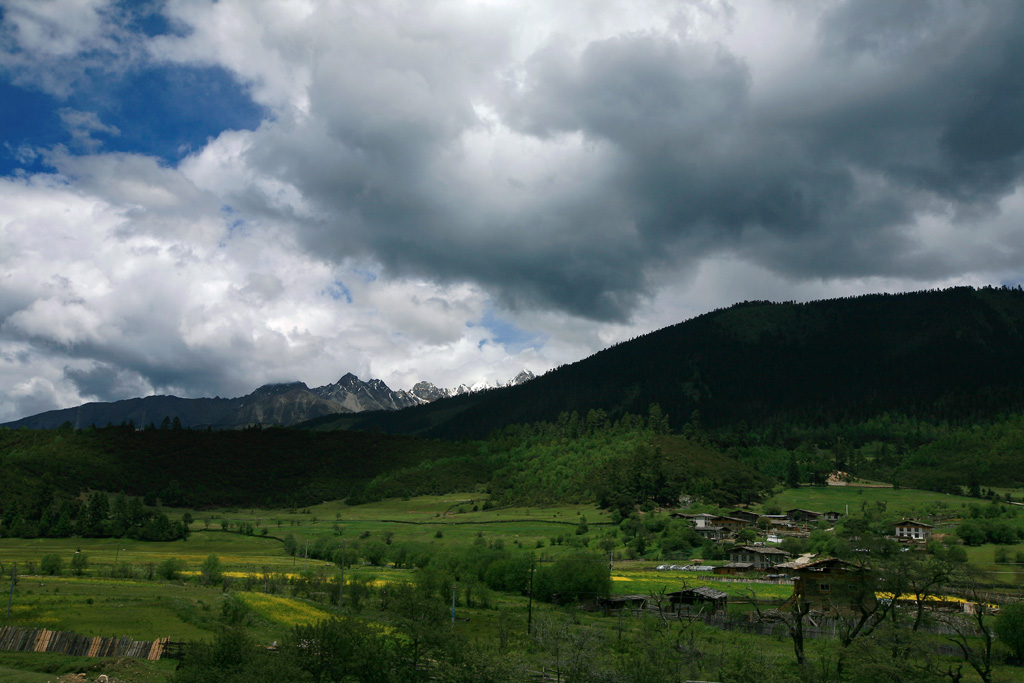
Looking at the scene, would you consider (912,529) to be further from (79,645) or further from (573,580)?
(79,645)

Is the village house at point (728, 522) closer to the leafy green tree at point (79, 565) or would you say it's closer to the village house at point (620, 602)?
the village house at point (620, 602)

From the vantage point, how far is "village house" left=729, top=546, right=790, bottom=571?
100688 mm

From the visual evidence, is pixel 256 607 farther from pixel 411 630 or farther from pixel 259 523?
pixel 259 523

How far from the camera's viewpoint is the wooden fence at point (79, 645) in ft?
151

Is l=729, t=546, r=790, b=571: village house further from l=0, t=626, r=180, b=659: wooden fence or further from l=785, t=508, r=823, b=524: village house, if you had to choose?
l=0, t=626, r=180, b=659: wooden fence

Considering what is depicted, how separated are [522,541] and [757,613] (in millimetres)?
62187

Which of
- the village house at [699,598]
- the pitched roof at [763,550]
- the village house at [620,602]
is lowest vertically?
the village house at [620,602]

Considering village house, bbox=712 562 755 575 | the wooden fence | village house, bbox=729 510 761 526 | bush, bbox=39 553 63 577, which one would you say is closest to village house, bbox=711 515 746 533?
village house, bbox=729 510 761 526

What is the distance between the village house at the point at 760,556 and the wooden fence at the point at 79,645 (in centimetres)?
8109

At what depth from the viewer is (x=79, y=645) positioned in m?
46.2

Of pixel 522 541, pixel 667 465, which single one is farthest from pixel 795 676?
pixel 667 465

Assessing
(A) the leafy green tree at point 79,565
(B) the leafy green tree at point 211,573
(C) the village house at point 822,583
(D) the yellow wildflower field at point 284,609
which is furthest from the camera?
(A) the leafy green tree at point 79,565

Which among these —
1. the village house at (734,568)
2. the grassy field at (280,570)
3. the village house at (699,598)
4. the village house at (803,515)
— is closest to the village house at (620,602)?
the grassy field at (280,570)

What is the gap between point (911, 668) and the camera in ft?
126
